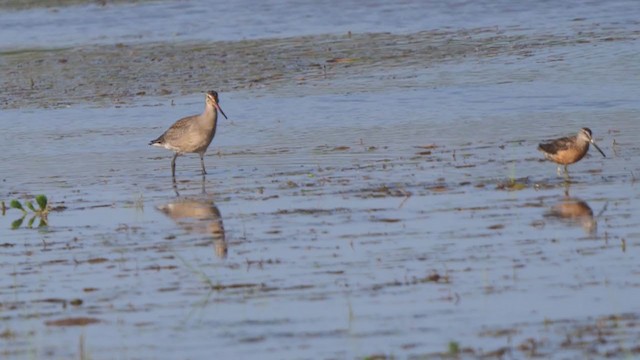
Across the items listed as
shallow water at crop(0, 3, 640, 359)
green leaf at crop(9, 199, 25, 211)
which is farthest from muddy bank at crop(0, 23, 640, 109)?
green leaf at crop(9, 199, 25, 211)

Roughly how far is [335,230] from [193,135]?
5446 millimetres

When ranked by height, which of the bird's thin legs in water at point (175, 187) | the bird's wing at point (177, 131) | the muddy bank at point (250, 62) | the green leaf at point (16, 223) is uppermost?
the muddy bank at point (250, 62)

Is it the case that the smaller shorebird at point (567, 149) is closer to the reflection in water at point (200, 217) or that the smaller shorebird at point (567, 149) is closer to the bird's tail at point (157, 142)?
the reflection in water at point (200, 217)

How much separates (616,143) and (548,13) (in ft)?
51.6

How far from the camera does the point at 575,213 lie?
13.6 metres

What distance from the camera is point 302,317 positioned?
10219 mm

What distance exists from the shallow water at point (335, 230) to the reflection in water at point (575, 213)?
26 millimetres

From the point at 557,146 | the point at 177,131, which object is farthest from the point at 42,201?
the point at 557,146

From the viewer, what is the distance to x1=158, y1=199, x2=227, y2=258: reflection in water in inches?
520

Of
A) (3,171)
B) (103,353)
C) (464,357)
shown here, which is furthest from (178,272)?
(3,171)

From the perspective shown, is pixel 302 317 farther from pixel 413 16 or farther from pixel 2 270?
pixel 413 16

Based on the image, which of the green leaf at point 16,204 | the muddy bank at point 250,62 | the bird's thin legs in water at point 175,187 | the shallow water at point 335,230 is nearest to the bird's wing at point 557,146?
the shallow water at point 335,230

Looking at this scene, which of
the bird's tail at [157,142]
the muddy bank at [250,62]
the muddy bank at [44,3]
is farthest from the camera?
the muddy bank at [44,3]

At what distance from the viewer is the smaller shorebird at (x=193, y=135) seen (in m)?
18.4
